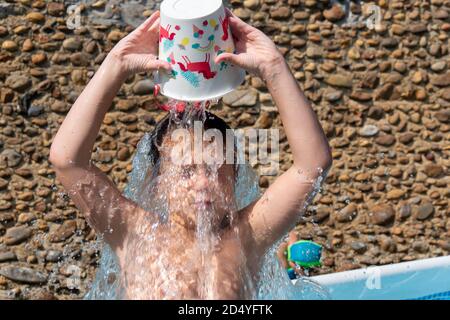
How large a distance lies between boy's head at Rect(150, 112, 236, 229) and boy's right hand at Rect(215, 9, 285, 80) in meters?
0.23

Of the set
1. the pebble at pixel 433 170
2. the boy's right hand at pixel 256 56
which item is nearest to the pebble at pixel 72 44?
the pebble at pixel 433 170

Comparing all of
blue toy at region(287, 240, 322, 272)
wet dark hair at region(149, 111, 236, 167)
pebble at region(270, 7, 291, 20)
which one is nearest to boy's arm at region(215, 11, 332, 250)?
wet dark hair at region(149, 111, 236, 167)

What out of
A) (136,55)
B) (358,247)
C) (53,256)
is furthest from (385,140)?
(136,55)

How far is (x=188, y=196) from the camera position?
2.65 m

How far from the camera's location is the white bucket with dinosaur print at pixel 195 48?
8.59 feet

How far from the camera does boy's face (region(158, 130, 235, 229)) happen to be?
8.65ft

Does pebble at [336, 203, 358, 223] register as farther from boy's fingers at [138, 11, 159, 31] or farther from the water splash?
boy's fingers at [138, 11, 159, 31]

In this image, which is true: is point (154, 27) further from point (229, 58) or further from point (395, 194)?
point (395, 194)

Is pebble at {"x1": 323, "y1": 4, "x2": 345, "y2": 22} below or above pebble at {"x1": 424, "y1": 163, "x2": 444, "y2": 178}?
above

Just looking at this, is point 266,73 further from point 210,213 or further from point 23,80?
point 23,80

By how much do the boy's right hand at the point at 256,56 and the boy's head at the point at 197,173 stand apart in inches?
9.1

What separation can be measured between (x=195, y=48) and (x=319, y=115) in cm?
435

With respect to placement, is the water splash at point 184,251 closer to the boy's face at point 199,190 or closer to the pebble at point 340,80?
the boy's face at point 199,190

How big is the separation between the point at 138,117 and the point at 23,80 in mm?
868
